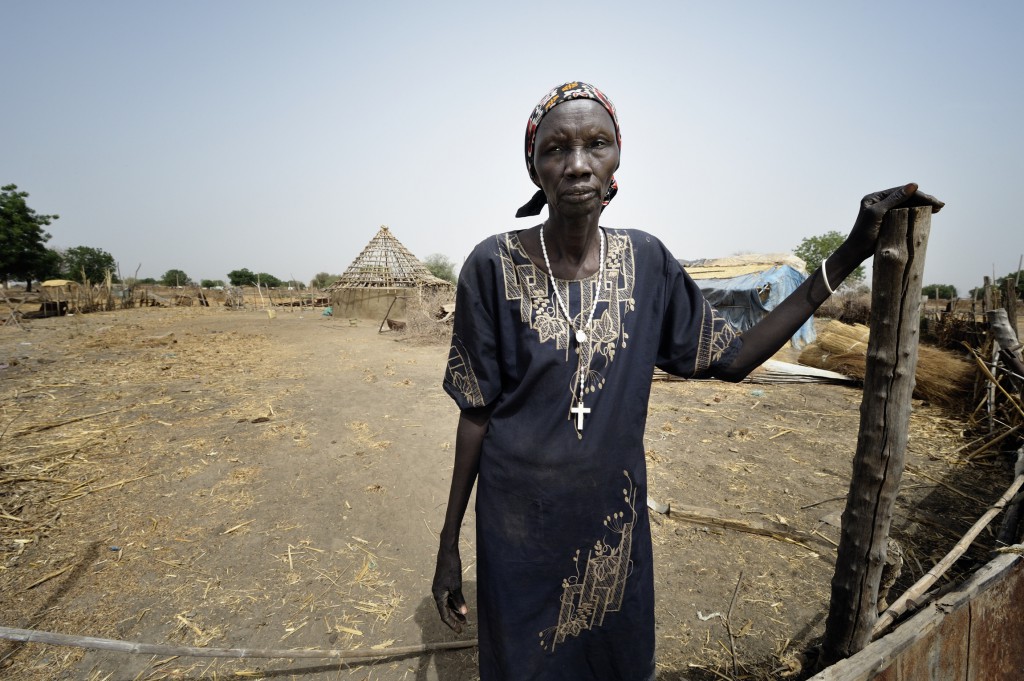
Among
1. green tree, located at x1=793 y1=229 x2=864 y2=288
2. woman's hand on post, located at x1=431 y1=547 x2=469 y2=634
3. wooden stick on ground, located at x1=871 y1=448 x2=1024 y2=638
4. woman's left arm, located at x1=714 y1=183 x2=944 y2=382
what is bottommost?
wooden stick on ground, located at x1=871 y1=448 x2=1024 y2=638

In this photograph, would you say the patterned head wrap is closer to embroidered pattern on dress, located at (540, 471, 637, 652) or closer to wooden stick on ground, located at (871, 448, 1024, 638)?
embroidered pattern on dress, located at (540, 471, 637, 652)

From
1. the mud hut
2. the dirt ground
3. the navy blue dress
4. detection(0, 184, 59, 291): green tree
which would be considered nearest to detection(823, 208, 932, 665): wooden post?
the navy blue dress

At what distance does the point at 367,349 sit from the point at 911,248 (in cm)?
1134

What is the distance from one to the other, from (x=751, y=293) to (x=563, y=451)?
13.0 meters

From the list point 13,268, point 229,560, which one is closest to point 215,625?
point 229,560

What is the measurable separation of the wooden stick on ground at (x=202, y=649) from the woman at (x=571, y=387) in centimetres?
120

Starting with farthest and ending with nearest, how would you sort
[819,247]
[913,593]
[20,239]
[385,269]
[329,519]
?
[819,247], [20,239], [385,269], [329,519], [913,593]

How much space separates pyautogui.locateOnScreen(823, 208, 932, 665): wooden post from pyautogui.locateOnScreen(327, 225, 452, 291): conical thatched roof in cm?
1959

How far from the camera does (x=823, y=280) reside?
1.21m

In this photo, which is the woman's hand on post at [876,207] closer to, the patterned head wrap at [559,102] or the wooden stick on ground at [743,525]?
the patterned head wrap at [559,102]

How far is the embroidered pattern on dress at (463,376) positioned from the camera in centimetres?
124

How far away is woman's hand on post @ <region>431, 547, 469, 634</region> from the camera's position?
4.37 feet

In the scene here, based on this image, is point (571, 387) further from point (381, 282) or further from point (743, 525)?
point (381, 282)

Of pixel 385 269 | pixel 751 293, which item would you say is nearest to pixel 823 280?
pixel 751 293
